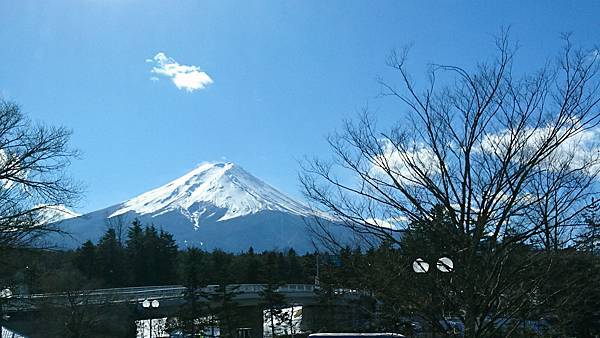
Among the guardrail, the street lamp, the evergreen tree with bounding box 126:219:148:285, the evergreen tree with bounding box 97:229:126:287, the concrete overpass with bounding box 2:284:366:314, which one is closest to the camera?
the street lamp

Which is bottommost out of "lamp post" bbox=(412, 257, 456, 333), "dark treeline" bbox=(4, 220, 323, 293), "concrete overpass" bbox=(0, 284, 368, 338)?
"concrete overpass" bbox=(0, 284, 368, 338)

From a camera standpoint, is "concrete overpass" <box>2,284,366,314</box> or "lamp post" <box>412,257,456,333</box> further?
"concrete overpass" <box>2,284,366,314</box>

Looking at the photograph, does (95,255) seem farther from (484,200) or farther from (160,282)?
(484,200)

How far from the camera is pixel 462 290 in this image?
6758mm

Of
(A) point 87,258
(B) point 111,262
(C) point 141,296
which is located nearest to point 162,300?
(C) point 141,296

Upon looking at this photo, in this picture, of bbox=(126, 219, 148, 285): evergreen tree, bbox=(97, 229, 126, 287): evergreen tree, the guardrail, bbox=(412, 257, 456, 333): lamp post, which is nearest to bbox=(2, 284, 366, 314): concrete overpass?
the guardrail

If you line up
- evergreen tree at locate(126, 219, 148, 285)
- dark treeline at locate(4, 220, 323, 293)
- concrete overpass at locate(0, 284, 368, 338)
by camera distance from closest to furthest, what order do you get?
1. concrete overpass at locate(0, 284, 368, 338)
2. dark treeline at locate(4, 220, 323, 293)
3. evergreen tree at locate(126, 219, 148, 285)

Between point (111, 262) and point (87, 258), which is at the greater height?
point (87, 258)

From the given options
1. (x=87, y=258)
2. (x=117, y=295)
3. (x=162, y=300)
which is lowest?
(x=162, y=300)

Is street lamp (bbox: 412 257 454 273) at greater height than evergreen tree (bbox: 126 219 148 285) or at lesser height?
lesser

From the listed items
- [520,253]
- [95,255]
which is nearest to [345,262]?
[520,253]

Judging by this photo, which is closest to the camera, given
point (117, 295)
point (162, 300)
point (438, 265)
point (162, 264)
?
point (438, 265)

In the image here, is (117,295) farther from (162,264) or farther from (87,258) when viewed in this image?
(162,264)

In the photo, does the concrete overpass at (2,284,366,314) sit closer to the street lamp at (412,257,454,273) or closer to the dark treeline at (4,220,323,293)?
the dark treeline at (4,220,323,293)
